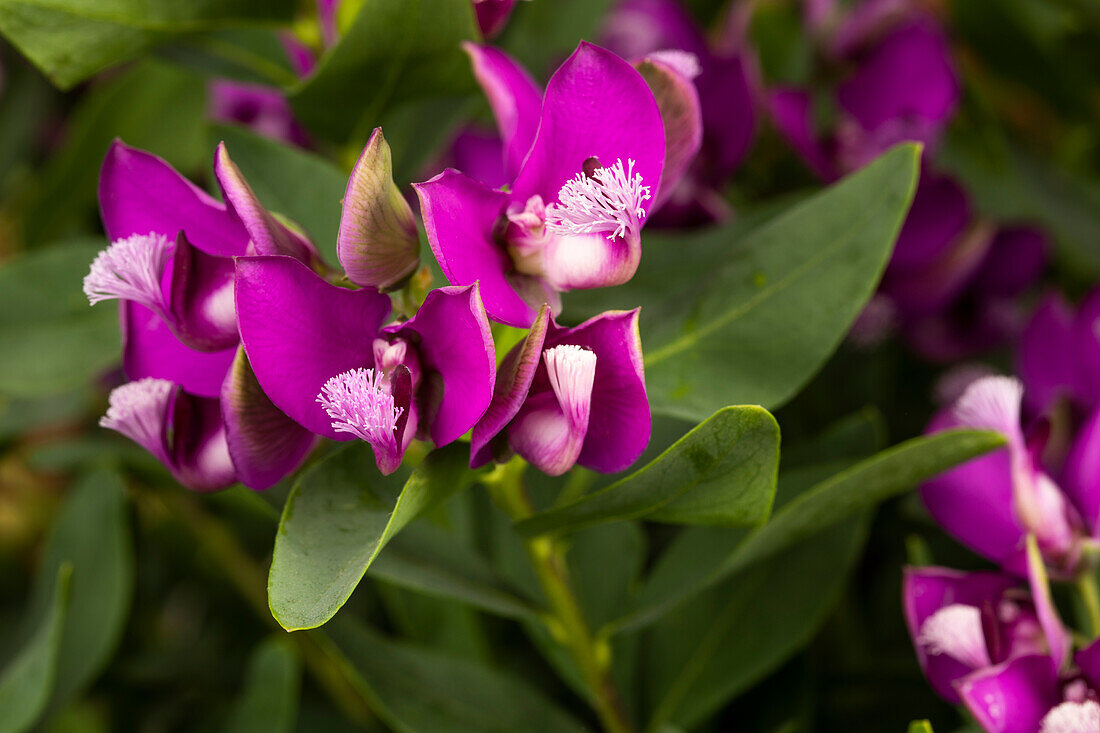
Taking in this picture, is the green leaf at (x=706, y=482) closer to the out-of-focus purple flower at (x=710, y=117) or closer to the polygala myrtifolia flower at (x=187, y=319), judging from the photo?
the polygala myrtifolia flower at (x=187, y=319)

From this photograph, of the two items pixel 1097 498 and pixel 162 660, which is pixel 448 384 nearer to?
pixel 1097 498

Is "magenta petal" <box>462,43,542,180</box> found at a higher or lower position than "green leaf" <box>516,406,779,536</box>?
higher

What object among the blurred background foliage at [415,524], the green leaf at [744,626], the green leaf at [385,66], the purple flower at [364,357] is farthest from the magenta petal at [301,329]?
the green leaf at [744,626]

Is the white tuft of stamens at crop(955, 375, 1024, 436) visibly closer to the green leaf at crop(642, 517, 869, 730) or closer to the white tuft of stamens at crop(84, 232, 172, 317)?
the green leaf at crop(642, 517, 869, 730)

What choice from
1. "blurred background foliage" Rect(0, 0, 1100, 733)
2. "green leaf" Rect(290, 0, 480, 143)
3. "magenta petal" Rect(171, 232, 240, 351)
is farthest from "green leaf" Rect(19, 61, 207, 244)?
"magenta petal" Rect(171, 232, 240, 351)

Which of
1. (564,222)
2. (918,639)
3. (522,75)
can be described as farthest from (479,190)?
(918,639)

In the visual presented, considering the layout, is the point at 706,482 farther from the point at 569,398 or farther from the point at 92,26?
the point at 92,26
